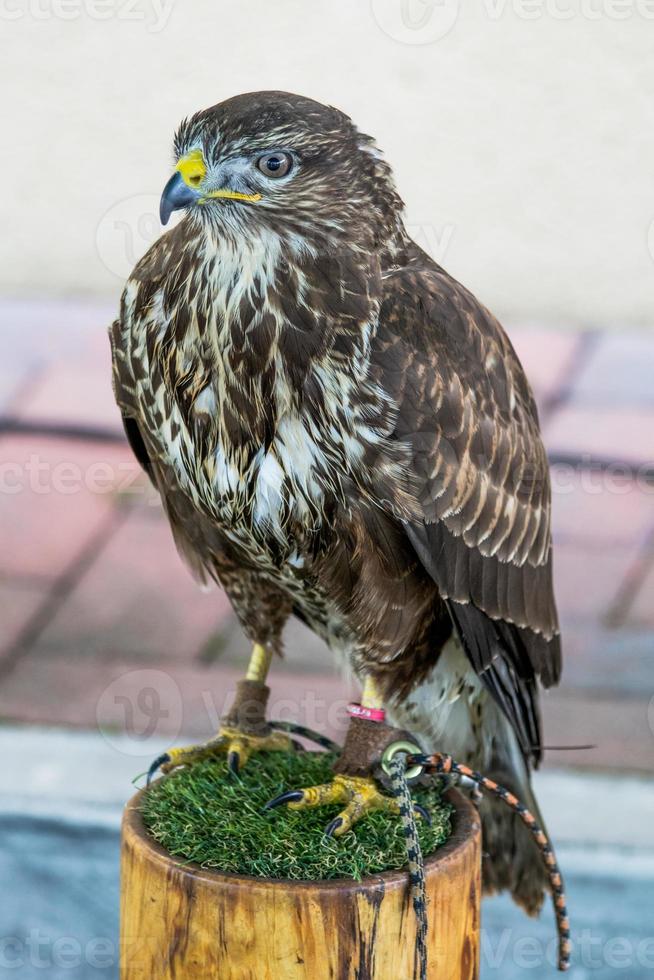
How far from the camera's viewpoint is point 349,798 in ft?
6.77

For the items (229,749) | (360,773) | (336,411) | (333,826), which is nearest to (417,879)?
(333,826)

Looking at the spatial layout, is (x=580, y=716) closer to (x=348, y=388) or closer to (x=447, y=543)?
(x=447, y=543)

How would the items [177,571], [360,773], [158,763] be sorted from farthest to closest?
[177,571], [158,763], [360,773]

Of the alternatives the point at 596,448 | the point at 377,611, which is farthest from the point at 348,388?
the point at 596,448

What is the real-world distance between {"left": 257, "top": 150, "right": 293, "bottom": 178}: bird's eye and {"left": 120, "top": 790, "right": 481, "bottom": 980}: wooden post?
1012 mm

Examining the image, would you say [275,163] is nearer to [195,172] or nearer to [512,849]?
[195,172]

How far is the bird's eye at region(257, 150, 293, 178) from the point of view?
1805 mm

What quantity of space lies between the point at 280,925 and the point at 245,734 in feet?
1.76

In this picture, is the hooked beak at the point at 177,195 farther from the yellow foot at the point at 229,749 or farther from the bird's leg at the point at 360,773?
the yellow foot at the point at 229,749

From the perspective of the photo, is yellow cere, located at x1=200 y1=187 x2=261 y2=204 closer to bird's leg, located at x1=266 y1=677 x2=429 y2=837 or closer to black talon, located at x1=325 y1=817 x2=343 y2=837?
bird's leg, located at x1=266 y1=677 x2=429 y2=837

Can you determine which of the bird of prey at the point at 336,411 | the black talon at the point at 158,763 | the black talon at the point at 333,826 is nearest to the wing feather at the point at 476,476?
the bird of prey at the point at 336,411

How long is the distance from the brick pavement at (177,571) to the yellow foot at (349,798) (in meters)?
1.72

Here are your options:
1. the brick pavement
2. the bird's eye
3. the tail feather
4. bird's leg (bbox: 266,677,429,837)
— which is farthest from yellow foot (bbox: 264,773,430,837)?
the brick pavement

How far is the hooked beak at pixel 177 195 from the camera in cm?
178
